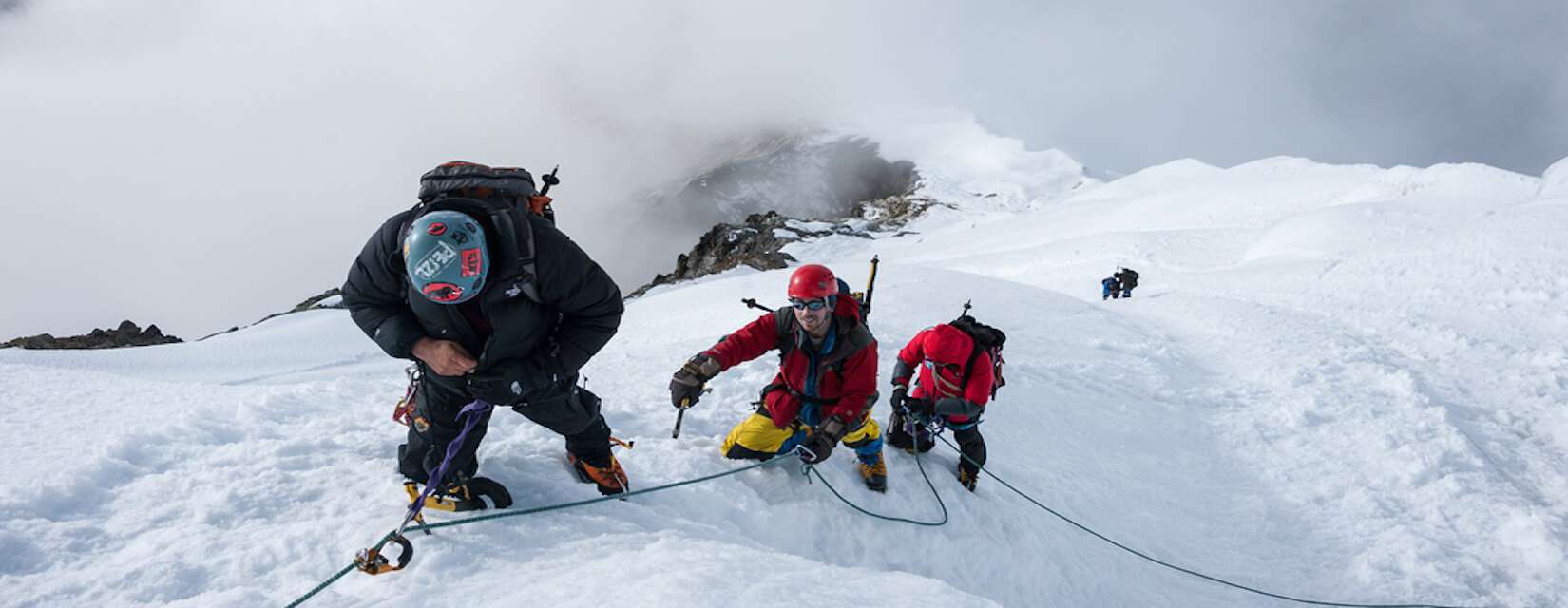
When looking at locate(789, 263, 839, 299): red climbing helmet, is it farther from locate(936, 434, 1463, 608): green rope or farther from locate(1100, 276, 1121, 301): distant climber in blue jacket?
locate(1100, 276, 1121, 301): distant climber in blue jacket

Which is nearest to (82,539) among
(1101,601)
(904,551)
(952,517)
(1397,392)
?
(904,551)

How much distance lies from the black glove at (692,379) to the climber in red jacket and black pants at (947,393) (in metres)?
2.09

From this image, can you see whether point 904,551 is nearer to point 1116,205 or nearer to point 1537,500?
point 1537,500

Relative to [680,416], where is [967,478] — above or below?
below

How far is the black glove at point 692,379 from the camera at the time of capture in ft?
14.8

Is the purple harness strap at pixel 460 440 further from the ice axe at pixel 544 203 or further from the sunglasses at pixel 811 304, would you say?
the sunglasses at pixel 811 304

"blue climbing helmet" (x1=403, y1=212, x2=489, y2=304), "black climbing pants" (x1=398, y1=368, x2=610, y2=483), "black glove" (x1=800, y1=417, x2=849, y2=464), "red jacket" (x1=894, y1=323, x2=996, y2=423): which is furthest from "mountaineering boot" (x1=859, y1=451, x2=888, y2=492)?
"blue climbing helmet" (x1=403, y1=212, x2=489, y2=304)

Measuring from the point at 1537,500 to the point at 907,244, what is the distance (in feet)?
133

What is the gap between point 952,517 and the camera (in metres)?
5.38

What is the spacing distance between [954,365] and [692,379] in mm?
2390

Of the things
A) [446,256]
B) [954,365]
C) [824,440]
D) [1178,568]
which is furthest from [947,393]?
[446,256]

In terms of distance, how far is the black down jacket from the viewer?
312 centimetres

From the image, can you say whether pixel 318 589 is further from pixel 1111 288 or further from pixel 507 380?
pixel 1111 288

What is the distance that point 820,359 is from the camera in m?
5.01
